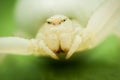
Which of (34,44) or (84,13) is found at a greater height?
(84,13)

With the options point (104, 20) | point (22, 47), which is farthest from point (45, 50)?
point (104, 20)

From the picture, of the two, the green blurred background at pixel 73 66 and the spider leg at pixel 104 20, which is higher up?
the spider leg at pixel 104 20

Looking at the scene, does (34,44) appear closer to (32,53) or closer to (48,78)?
(32,53)

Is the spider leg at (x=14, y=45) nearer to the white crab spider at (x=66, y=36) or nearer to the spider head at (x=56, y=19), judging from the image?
the white crab spider at (x=66, y=36)

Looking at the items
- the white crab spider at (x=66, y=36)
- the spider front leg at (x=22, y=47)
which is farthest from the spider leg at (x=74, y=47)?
the spider front leg at (x=22, y=47)

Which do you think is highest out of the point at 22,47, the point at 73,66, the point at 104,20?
the point at 104,20

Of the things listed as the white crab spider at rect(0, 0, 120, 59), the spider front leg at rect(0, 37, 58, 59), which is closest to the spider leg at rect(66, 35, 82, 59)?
the white crab spider at rect(0, 0, 120, 59)

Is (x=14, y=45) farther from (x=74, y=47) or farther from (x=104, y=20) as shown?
(x=104, y=20)

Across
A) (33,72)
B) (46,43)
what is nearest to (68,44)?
(46,43)
